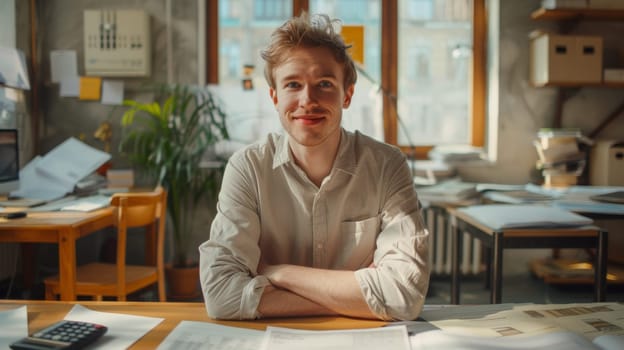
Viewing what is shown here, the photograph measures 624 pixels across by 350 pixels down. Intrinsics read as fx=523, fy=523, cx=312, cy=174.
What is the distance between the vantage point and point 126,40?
3404 millimetres

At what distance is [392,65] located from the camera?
3678mm

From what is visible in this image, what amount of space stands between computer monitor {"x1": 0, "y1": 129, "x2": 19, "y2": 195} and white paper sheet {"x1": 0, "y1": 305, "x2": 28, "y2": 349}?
1.77 m

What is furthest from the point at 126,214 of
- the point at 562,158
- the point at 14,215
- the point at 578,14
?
the point at 578,14

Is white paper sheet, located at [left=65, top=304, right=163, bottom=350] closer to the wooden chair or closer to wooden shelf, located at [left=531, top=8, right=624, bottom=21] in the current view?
the wooden chair

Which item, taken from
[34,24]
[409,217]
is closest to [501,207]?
[409,217]

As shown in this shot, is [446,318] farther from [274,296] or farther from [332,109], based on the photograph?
[332,109]

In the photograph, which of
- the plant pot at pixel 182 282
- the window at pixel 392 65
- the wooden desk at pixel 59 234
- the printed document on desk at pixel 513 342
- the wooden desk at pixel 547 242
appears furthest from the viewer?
the window at pixel 392 65

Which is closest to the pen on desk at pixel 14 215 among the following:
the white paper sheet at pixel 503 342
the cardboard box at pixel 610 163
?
the white paper sheet at pixel 503 342

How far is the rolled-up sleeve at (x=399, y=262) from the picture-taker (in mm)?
1085

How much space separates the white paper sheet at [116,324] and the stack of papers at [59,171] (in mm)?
2023

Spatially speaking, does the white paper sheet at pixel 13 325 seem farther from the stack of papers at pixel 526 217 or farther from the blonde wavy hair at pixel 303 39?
the stack of papers at pixel 526 217

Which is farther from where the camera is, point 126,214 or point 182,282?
point 182,282

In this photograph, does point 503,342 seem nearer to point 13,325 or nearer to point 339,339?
point 339,339

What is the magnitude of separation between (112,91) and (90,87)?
0.45 ft
